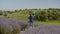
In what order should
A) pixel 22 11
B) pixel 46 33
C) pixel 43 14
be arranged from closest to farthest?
1. pixel 46 33
2. pixel 22 11
3. pixel 43 14

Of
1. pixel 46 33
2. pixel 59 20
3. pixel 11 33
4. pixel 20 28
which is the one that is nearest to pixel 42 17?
pixel 59 20

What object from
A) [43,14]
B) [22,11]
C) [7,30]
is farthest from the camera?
[43,14]

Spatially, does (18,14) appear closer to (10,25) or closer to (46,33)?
(10,25)

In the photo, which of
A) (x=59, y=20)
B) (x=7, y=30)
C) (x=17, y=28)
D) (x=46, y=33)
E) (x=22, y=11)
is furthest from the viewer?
(x=22, y=11)

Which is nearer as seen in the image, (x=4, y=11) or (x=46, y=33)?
(x=46, y=33)

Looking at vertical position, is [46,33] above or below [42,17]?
above

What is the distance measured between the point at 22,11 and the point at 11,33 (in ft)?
31.3

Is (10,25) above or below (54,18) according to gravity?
above

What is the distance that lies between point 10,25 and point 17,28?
1279 millimetres

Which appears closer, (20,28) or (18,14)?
(20,28)

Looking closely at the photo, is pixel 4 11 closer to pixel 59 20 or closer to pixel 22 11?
pixel 22 11

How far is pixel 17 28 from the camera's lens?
13.8m

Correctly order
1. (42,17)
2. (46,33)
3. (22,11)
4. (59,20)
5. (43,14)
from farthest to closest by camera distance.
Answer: (43,14)
(42,17)
(22,11)
(59,20)
(46,33)

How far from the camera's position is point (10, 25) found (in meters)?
12.6
